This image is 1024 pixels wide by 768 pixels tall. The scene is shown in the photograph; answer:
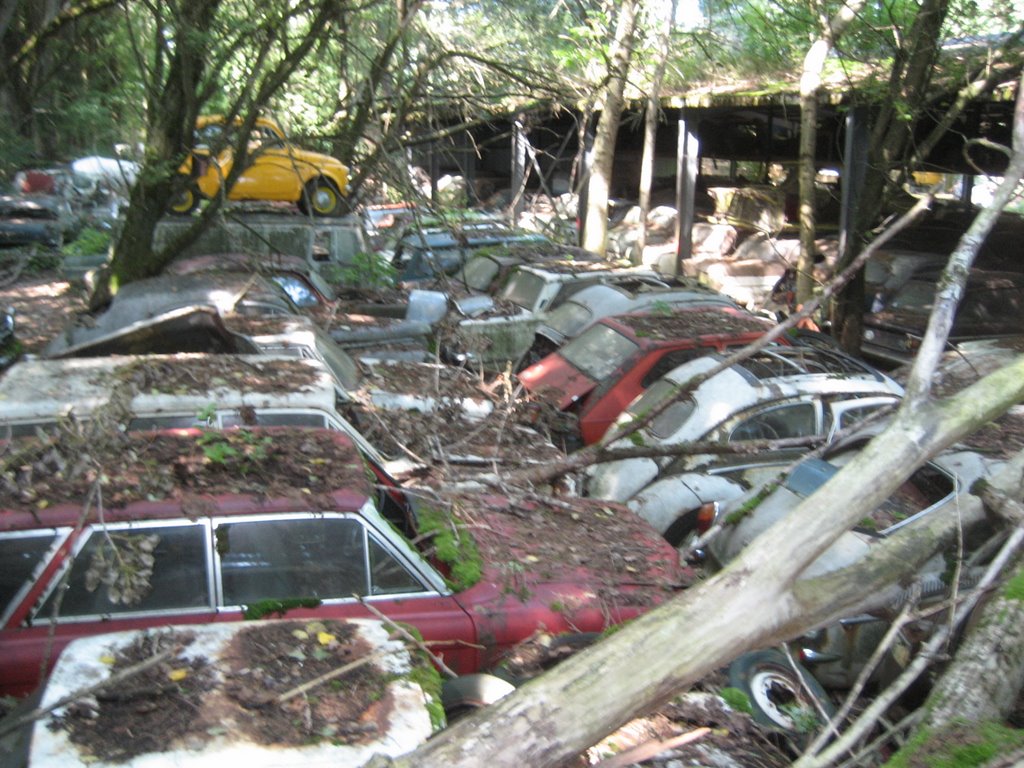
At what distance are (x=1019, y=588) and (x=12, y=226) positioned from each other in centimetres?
1873

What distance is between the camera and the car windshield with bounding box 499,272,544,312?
38.9 feet

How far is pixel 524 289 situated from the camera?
12164 mm

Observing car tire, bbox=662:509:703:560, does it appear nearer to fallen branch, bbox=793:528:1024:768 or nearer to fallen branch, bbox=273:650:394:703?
fallen branch, bbox=793:528:1024:768

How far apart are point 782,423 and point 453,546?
12.1 feet

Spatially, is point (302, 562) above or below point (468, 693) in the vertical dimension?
above

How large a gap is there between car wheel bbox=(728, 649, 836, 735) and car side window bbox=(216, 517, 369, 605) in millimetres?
1899

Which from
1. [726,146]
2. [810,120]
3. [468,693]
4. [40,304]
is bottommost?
[40,304]

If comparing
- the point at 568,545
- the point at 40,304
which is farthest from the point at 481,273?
the point at 568,545

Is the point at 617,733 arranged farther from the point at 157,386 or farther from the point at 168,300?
the point at 168,300

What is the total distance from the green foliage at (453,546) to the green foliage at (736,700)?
1295 mm

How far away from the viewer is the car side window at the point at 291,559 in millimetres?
4496

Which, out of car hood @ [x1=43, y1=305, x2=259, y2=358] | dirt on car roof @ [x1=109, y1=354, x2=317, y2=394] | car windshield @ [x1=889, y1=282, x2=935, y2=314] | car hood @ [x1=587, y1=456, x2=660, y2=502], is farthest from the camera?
car windshield @ [x1=889, y1=282, x2=935, y2=314]

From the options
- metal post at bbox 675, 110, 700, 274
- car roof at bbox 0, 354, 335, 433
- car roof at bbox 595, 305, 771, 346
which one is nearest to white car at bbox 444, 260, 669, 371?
car roof at bbox 595, 305, 771, 346

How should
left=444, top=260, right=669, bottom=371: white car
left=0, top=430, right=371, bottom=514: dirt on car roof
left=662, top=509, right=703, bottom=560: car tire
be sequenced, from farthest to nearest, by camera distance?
left=444, top=260, right=669, bottom=371: white car → left=662, top=509, right=703, bottom=560: car tire → left=0, top=430, right=371, bottom=514: dirt on car roof
